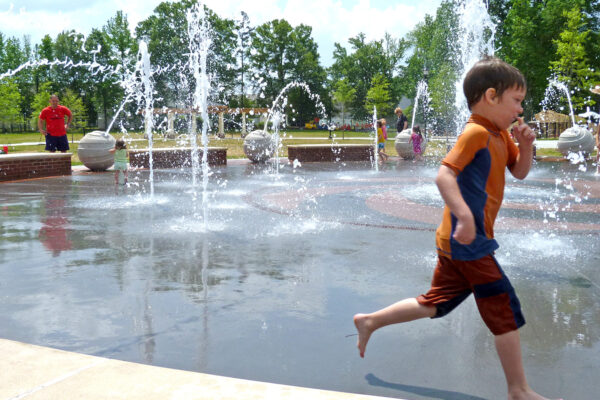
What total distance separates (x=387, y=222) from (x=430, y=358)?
4907 millimetres

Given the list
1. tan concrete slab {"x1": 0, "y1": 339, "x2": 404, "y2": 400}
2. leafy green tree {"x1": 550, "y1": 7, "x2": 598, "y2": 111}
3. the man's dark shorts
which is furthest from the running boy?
leafy green tree {"x1": 550, "y1": 7, "x2": 598, "y2": 111}

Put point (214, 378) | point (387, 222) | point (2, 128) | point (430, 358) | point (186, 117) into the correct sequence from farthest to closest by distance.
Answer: point (2, 128) → point (186, 117) → point (387, 222) → point (430, 358) → point (214, 378)

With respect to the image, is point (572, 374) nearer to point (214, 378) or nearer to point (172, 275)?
point (214, 378)

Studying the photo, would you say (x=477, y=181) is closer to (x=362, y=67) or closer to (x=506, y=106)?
(x=506, y=106)

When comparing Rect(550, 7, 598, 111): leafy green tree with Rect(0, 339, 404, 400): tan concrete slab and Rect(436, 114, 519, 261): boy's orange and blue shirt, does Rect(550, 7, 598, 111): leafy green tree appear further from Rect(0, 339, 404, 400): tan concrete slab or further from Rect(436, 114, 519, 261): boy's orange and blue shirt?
Rect(0, 339, 404, 400): tan concrete slab

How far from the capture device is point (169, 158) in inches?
746

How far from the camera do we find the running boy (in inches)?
109

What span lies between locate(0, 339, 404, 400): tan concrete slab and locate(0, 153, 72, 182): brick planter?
12.4m

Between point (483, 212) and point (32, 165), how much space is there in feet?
46.7

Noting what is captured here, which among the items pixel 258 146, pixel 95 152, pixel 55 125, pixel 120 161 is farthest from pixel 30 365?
pixel 258 146

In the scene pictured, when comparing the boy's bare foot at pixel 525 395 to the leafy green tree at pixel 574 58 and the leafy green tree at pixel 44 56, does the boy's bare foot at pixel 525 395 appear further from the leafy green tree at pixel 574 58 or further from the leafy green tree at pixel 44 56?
the leafy green tree at pixel 44 56

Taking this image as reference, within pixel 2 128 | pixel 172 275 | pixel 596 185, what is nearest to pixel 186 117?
pixel 2 128

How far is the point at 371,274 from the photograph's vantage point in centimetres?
545

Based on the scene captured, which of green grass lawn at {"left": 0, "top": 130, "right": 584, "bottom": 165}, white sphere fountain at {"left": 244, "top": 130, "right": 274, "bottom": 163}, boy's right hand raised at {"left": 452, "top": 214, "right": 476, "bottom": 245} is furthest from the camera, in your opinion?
green grass lawn at {"left": 0, "top": 130, "right": 584, "bottom": 165}
